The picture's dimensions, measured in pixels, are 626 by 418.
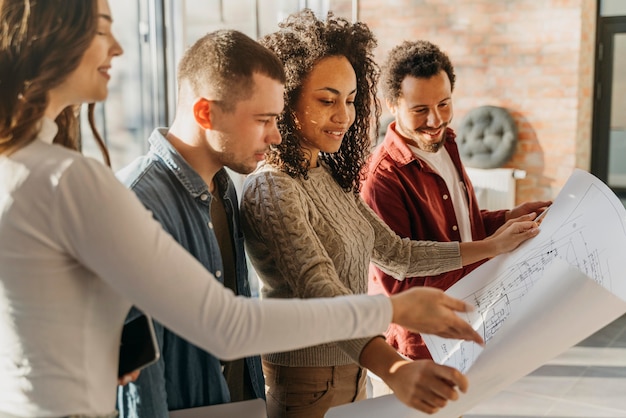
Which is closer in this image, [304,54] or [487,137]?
[304,54]

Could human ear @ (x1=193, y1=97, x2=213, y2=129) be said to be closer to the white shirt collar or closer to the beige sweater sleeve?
the beige sweater sleeve

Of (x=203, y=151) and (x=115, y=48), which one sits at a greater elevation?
(x=115, y=48)

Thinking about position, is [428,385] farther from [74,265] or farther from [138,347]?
[74,265]

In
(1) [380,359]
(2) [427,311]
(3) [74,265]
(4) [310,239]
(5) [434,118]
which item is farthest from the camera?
(5) [434,118]

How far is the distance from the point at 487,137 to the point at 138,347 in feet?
15.7

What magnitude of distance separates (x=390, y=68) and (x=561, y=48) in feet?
11.9

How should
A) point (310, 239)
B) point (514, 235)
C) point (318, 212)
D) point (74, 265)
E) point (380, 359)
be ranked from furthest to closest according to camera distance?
1. point (514, 235)
2. point (318, 212)
3. point (310, 239)
4. point (380, 359)
5. point (74, 265)

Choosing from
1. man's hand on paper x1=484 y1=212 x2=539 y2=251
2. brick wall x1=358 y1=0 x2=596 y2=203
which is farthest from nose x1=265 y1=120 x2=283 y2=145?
brick wall x1=358 y1=0 x2=596 y2=203

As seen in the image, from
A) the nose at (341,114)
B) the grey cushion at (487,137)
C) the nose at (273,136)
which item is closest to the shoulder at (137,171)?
the nose at (273,136)

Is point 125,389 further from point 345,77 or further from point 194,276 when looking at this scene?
point 345,77

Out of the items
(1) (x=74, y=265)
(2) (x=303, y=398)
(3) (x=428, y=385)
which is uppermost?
(1) (x=74, y=265)

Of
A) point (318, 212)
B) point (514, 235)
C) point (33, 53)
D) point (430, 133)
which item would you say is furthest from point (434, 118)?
point (33, 53)

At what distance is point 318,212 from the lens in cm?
133

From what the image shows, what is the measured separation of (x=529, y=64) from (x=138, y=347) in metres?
4.91
